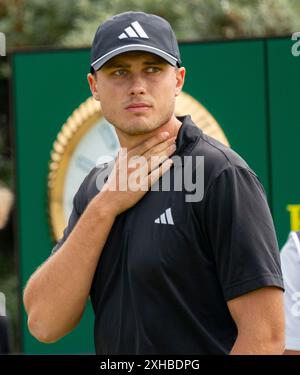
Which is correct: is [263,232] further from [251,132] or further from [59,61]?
[59,61]

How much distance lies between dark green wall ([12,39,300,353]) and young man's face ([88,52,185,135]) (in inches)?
105

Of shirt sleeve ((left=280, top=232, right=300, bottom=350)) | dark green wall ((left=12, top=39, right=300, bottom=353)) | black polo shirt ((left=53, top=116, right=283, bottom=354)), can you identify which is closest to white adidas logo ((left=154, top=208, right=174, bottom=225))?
black polo shirt ((left=53, top=116, right=283, bottom=354))

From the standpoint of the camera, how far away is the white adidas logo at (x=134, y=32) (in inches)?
104

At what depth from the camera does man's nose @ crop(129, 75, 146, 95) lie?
263cm

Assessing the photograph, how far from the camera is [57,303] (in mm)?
2697

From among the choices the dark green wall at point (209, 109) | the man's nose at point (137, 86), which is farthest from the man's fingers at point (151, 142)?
the dark green wall at point (209, 109)

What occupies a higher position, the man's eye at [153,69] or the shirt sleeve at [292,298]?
the man's eye at [153,69]

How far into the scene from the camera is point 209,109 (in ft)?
17.9

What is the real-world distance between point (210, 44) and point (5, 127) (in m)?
3.21

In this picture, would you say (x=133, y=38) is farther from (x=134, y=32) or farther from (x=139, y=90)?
(x=139, y=90)

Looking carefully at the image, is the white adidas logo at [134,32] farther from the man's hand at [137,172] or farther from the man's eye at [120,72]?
the man's hand at [137,172]

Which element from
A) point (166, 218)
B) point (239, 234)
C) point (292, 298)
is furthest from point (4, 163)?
point (239, 234)

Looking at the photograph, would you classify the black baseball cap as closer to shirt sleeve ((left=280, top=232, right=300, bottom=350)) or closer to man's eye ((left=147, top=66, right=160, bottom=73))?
man's eye ((left=147, top=66, right=160, bottom=73))

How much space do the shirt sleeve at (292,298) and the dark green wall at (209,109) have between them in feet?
5.54
